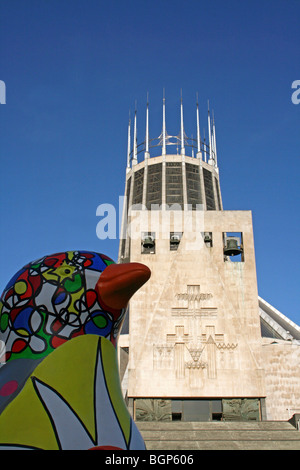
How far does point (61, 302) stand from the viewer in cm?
478

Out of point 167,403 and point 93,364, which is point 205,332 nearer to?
point 167,403

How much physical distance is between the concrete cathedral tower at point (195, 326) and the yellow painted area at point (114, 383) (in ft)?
39.2

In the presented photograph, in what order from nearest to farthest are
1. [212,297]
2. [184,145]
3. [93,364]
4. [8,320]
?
[93,364], [8,320], [212,297], [184,145]

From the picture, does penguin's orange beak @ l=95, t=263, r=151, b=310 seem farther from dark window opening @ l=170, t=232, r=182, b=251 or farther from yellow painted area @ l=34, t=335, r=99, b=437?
dark window opening @ l=170, t=232, r=182, b=251

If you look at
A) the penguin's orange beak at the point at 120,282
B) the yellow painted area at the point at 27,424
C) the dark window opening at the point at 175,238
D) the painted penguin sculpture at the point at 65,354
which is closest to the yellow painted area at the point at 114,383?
the painted penguin sculpture at the point at 65,354

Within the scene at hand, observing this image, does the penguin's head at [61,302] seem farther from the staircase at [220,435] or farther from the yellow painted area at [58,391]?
the staircase at [220,435]

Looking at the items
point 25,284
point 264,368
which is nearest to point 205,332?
point 264,368

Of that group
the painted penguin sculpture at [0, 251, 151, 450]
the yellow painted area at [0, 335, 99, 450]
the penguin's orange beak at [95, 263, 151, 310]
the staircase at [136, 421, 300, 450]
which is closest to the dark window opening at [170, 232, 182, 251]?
the staircase at [136, 421, 300, 450]

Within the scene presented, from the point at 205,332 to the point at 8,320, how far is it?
1258 centimetres

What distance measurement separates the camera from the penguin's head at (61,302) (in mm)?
4688

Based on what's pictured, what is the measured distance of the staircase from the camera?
11984 millimetres

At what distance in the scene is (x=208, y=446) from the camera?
11883 millimetres

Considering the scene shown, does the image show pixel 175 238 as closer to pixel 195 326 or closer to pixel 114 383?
pixel 195 326

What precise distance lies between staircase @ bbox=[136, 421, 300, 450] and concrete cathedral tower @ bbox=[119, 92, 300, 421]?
165cm
